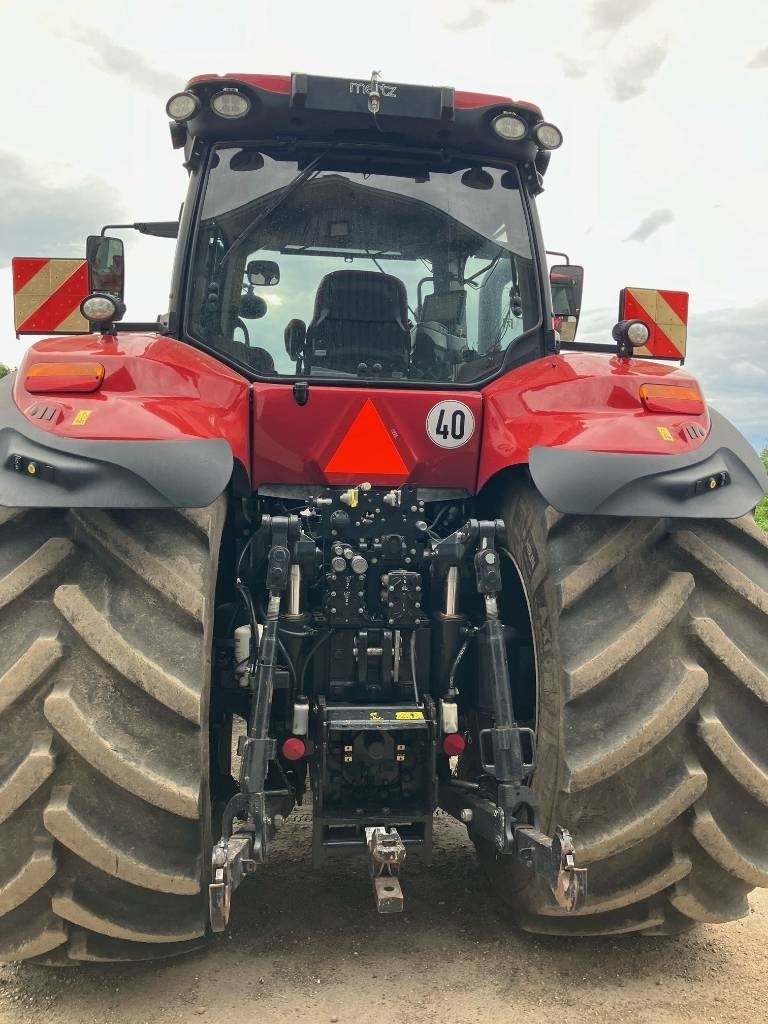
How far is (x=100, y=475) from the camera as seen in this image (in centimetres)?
232

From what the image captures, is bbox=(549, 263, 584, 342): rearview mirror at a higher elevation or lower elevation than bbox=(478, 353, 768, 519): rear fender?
higher

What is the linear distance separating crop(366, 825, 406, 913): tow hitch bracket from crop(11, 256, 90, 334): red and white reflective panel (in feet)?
8.85

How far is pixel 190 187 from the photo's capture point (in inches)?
127

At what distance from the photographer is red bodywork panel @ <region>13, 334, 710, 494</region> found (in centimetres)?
249

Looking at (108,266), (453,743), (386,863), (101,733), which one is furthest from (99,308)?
(386,863)

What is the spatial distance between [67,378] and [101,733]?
0.96 m

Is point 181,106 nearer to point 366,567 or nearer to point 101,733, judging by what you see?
point 366,567

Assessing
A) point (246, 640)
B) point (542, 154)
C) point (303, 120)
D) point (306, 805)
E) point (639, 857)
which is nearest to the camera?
point (639, 857)

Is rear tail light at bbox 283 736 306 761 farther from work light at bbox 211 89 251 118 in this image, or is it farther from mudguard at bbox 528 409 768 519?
work light at bbox 211 89 251 118

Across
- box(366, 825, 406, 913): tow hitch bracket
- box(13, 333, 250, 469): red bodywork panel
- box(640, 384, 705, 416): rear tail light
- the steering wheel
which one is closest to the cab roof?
the steering wheel

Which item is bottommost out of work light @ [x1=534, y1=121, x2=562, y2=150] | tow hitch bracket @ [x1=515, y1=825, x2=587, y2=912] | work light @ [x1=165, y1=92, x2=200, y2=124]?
tow hitch bracket @ [x1=515, y1=825, x2=587, y2=912]

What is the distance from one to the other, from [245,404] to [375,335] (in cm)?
58

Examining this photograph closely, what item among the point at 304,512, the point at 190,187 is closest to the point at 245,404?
the point at 304,512

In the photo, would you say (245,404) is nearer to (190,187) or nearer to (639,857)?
(190,187)
